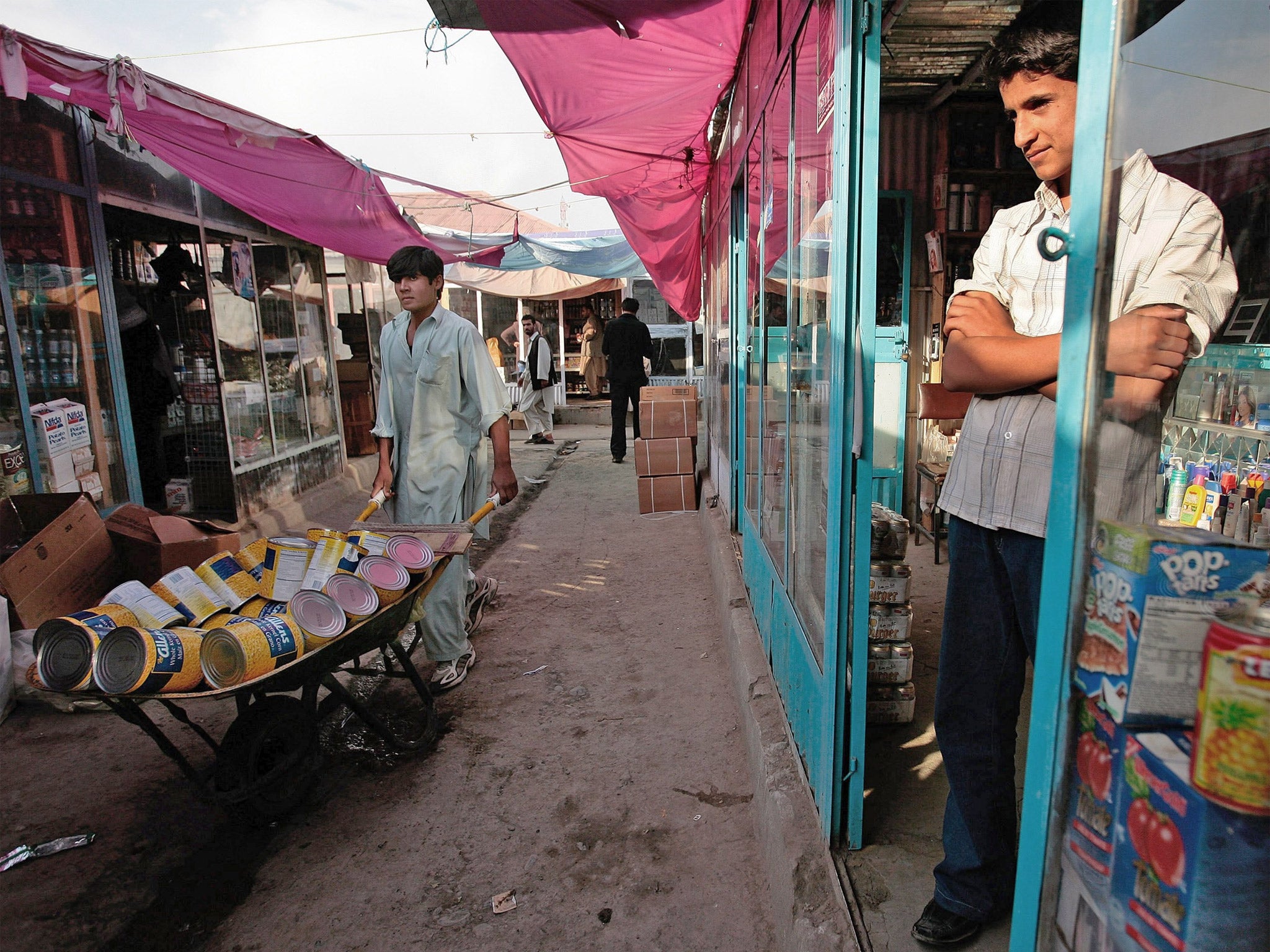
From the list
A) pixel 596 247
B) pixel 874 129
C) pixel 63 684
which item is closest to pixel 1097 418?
pixel 874 129

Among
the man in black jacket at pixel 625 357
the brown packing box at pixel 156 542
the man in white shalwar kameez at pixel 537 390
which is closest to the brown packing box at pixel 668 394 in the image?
the man in black jacket at pixel 625 357

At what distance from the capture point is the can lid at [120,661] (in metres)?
2.04

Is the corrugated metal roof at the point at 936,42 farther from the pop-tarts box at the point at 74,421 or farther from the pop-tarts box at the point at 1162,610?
the pop-tarts box at the point at 74,421

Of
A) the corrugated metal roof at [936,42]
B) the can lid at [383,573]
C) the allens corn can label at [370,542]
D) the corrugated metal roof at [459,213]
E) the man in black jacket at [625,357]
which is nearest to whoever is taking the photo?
the can lid at [383,573]

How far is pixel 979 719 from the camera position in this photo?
160cm

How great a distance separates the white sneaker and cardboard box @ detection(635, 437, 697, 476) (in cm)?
326

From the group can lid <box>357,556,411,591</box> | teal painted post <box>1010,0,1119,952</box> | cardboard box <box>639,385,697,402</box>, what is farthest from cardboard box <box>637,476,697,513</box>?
teal painted post <box>1010,0,1119,952</box>

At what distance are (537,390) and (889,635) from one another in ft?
32.3

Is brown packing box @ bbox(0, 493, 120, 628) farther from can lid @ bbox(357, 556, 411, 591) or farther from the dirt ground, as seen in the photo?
can lid @ bbox(357, 556, 411, 591)

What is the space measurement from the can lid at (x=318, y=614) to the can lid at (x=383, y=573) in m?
0.17

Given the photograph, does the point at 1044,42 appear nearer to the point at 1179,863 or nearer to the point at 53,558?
the point at 1179,863

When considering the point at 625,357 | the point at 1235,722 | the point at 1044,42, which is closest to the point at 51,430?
the point at 1044,42

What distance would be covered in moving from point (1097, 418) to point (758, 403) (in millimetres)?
2804

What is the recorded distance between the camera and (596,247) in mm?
9188
